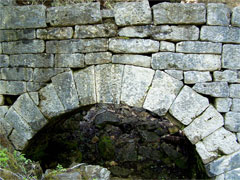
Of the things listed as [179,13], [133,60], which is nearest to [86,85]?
[133,60]

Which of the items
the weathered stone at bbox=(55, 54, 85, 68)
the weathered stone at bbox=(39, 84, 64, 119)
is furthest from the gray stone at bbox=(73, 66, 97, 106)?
the weathered stone at bbox=(39, 84, 64, 119)

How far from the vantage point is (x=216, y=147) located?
3.43 meters

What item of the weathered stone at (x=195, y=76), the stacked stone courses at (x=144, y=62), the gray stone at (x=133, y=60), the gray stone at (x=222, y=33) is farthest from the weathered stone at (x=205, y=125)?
the gray stone at (x=133, y=60)

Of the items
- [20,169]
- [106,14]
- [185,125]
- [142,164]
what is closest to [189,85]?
[185,125]

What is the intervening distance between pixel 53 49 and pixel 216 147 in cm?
264

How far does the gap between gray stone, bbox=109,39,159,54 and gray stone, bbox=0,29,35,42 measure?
3.96 ft

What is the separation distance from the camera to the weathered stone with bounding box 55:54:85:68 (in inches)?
142

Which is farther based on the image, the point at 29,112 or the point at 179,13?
the point at 29,112

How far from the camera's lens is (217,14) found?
3326 millimetres

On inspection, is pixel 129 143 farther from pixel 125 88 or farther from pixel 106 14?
pixel 106 14

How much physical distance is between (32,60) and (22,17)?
0.64m

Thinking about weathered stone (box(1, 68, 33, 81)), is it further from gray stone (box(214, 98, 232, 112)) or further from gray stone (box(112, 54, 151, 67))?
gray stone (box(214, 98, 232, 112))

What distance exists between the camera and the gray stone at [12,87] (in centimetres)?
385

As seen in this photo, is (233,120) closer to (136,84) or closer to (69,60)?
(136,84)
